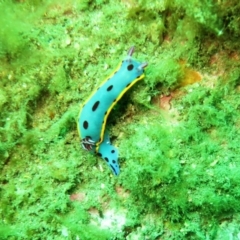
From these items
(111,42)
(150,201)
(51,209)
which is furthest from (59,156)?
(111,42)

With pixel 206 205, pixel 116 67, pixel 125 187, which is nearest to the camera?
pixel 206 205

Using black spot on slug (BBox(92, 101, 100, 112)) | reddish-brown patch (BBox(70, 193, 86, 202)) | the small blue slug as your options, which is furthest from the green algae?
black spot on slug (BBox(92, 101, 100, 112))

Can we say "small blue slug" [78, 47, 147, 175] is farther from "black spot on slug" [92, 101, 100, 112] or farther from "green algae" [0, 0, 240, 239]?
"green algae" [0, 0, 240, 239]

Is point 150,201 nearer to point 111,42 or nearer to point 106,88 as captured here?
point 106,88

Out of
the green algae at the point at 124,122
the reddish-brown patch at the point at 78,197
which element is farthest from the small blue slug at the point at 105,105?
the reddish-brown patch at the point at 78,197

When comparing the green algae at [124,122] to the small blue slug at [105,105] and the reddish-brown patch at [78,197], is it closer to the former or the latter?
the reddish-brown patch at [78,197]
